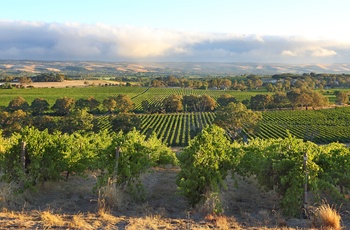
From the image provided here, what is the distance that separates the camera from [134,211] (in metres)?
9.41

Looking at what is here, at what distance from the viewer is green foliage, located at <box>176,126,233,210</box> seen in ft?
31.8

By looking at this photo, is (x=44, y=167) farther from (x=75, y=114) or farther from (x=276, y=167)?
(x=75, y=114)

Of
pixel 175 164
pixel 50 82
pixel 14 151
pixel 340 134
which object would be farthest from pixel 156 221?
pixel 50 82

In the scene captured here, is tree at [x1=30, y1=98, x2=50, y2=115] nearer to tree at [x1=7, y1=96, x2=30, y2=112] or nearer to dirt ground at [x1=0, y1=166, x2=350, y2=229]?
tree at [x1=7, y1=96, x2=30, y2=112]

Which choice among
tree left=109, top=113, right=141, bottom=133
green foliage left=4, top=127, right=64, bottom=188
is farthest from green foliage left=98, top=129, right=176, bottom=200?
tree left=109, top=113, right=141, bottom=133

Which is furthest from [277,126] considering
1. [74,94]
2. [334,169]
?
[74,94]

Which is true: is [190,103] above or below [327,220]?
below

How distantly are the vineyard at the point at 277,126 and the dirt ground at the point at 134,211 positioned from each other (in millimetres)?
32870

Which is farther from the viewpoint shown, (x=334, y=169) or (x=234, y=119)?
(x=234, y=119)

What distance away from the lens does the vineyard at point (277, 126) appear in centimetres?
5386

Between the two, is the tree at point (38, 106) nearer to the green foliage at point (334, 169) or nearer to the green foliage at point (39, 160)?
the green foliage at point (39, 160)

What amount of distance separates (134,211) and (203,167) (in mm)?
2483

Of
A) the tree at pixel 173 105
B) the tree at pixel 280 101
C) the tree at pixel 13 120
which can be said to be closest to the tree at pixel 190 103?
the tree at pixel 173 105

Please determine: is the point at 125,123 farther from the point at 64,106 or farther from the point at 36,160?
the point at 36,160
